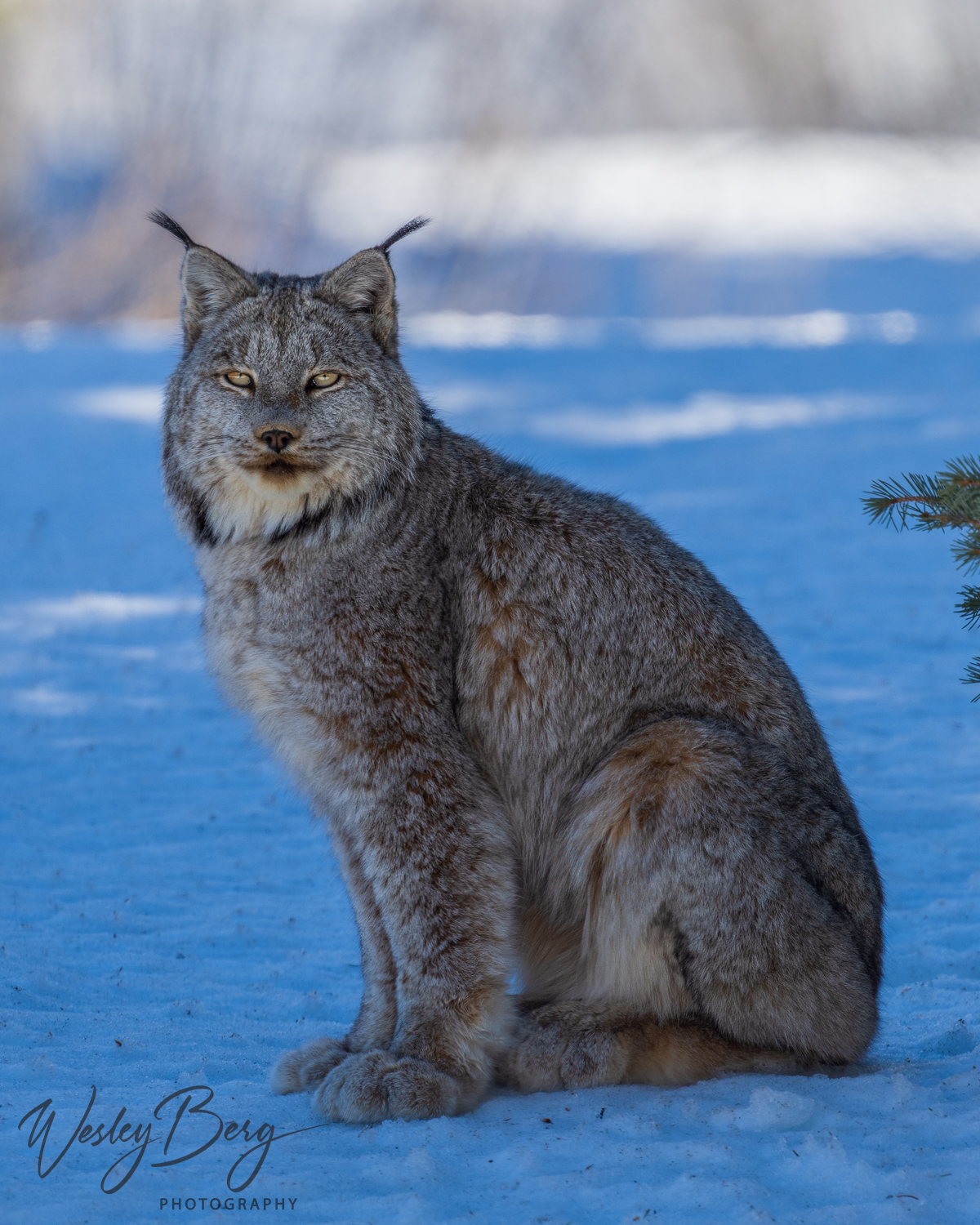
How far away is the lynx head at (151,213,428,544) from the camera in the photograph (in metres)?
4.31

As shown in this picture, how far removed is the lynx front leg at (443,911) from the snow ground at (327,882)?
230mm

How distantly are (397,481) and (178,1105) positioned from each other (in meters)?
1.93

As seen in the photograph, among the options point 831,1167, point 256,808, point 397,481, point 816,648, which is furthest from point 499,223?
point 831,1167

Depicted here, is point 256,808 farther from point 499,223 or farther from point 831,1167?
point 499,223

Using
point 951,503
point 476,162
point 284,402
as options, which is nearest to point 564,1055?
point 951,503

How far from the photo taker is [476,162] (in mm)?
23094

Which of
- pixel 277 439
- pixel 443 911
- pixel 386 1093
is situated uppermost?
pixel 277 439

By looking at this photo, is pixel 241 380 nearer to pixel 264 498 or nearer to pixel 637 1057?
pixel 264 498

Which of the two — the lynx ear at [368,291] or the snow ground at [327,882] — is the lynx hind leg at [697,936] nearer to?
the snow ground at [327,882]

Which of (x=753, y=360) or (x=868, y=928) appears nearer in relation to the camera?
(x=868, y=928)

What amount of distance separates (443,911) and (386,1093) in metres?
0.52

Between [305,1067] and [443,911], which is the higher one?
[443,911]

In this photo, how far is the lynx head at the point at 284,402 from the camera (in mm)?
4314

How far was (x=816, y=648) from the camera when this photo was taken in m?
10.1
